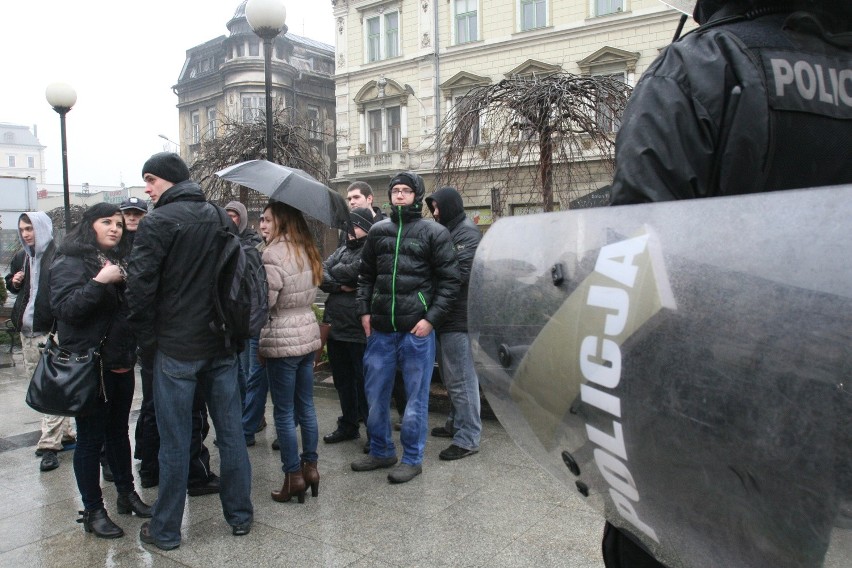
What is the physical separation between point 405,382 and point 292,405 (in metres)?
0.82

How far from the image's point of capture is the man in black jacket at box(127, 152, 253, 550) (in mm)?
3404

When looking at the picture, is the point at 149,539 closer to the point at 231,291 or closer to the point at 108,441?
the point at 108,441

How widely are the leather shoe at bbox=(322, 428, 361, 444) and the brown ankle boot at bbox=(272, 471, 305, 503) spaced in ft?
4.17

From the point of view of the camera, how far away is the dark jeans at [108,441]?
12.4ft

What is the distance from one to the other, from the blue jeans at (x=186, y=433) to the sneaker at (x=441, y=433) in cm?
209

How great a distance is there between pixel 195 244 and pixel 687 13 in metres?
2.66

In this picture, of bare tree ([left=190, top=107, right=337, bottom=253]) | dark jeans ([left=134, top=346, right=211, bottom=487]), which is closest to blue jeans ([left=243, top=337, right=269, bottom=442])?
dark jeans ([left=134, top=346, right=211, bottom=487])

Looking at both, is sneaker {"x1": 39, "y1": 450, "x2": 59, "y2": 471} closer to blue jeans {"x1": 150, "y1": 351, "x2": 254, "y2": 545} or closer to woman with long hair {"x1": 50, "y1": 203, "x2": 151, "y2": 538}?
woman with long hair {"x1": 50, "y1": 203, "x2": 151, "y2": 538}

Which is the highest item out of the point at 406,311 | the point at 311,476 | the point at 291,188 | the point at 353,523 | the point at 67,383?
the point at 291,188

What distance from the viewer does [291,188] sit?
4.36 meters

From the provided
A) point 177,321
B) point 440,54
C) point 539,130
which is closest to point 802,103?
point 177,321

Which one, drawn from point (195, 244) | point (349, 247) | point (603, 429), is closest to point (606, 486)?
point (603, 429)

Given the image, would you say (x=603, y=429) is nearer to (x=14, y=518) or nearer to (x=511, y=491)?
(x=511, y=491)

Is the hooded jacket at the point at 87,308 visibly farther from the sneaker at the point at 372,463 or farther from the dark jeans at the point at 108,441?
the sneaker at the point at 372,463
